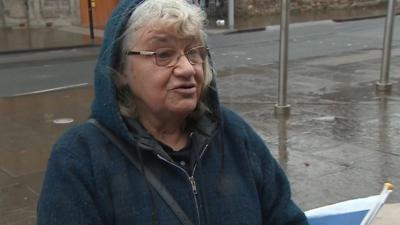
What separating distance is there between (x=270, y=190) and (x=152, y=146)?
20.0 inches

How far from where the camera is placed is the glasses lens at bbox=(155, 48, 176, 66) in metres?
1.92

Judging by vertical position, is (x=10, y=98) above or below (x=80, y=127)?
below

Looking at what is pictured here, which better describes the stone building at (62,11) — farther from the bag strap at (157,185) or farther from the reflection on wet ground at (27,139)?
the bag strap at (157,185)

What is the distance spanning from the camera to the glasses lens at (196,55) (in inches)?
78.1

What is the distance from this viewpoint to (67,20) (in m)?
21.8

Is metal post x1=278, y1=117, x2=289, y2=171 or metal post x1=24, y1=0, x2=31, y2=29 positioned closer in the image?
metal post x1=278, y1=117, x2=289, y2=171

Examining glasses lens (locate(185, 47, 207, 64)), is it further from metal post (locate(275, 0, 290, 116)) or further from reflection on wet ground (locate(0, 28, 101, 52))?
A: reflection on wet ground (locate(0, 28, 101, 52))

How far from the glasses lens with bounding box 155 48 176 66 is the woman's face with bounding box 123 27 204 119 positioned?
0.01 meters

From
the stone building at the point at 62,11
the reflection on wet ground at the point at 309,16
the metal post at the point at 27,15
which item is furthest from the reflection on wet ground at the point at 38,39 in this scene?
the reflection on wet ground at the point at 309,16

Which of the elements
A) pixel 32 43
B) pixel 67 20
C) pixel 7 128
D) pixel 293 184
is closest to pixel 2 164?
pixel 7 128

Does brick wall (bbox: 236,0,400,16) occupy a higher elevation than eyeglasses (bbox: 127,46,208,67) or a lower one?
lower

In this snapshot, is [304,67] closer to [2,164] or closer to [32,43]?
[2,164]

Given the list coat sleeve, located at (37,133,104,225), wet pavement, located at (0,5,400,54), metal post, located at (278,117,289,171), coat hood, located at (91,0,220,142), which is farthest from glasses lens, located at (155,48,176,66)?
wet pavement, located at (0,5,400,54)

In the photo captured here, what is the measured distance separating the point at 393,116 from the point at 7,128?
15.1 ft
